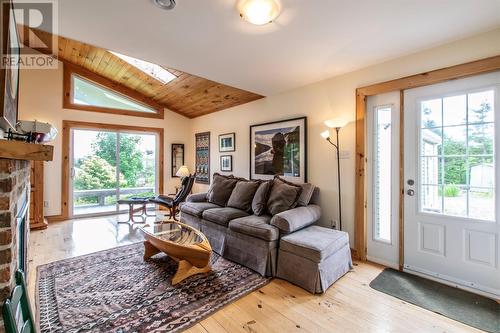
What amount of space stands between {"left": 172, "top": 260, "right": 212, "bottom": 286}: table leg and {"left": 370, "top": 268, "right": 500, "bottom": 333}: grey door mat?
172 cm

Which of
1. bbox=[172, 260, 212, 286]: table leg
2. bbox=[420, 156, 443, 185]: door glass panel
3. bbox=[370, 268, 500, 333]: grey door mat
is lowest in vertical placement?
bbox=[370, 268, 500, 333]: grey door mat

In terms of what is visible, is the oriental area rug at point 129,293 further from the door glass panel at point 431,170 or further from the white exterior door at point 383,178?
the door glass panel at point 431,170

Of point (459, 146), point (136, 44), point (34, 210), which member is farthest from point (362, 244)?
point (34, 210)

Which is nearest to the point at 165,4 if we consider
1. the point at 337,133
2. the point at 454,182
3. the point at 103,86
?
the point at 337,133

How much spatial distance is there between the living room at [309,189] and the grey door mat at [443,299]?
2cm

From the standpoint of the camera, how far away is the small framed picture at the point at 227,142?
474 cm

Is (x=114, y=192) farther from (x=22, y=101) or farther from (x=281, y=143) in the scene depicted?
(x=281, y=143)

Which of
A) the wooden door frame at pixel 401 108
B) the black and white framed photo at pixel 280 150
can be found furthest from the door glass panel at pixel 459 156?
the black and white framed photo at pixel 280 150

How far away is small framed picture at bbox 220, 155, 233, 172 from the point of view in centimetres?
482

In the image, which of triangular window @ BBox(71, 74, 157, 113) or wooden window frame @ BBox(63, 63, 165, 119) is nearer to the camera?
wooden window frame @ BBox(63, 63, 165, 119)

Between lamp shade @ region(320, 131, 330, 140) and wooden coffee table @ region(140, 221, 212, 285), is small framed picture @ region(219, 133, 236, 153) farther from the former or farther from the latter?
wooden coffee table @ region(140, 221, 212, 285)

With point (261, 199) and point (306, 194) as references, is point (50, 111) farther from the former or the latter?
point (306, 194)

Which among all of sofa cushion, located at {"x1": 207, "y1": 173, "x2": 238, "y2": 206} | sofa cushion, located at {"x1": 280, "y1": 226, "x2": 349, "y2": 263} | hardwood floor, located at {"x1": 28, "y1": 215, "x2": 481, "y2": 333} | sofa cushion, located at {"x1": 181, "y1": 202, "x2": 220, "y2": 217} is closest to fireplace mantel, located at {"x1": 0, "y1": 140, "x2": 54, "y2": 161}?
hardwood floor, located at {"x1": 28, "y1": 215, "x2": 481, "y2": 333}

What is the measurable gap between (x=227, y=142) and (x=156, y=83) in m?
1.87
